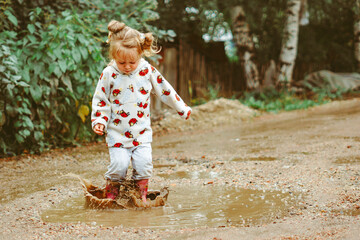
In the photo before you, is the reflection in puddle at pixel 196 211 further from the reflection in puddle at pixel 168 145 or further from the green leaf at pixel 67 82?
the reflection in puddle at pixel 168 145

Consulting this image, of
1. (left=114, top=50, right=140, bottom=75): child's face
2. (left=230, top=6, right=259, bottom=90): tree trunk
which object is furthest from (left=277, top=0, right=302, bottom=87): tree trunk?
(left=114, top=50, right=140, bottom=75): child's face

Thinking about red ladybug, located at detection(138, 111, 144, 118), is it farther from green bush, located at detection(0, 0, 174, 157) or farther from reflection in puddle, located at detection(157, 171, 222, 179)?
green bush, located at detection(0, 0, 174, 157)

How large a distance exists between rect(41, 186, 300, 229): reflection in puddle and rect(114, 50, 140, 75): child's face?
1140 millimetres

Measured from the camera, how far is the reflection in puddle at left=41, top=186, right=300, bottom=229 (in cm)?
305

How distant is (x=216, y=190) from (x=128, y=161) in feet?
2.82

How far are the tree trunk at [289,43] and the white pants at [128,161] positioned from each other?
9.95m

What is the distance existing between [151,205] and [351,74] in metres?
Answer: 12.3

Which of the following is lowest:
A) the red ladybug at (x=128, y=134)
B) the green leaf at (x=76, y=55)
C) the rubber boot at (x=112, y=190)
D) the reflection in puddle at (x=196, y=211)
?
the reflection in puddle at (x=196, y=211)

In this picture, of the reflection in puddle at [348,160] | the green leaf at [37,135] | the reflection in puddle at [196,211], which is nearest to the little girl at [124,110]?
the reflection in puddle at [196,211]

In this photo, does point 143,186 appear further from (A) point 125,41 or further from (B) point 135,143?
(A) point 125,41

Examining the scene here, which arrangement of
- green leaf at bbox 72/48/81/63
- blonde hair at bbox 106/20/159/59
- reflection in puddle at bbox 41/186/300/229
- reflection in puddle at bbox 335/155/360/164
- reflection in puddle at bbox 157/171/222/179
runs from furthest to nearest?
1. green leaf at bbox 72/48/81/63
2. reflection in puddle at bbox 335/155/360/164
3. reflection in puddle at bbox 157/171/222/179
4. blonde hair at bbox 106/20/159/59
5. reflection in puddle at bbox 41/186/300/229

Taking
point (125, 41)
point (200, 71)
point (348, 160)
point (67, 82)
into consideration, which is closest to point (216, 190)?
point (125, 41)

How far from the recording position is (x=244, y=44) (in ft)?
42.2

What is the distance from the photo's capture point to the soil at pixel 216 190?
2820 mm
